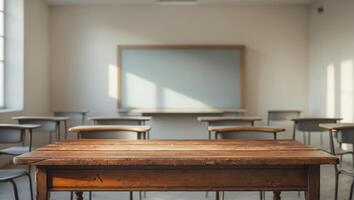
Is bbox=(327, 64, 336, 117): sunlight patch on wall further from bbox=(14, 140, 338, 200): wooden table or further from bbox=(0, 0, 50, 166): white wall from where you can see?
bbox=(0, 0, 50, 166): white wall

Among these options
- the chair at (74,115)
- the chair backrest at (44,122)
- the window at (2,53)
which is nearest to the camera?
the chair backrest at (44,122)

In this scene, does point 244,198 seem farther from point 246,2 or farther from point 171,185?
point 246,2

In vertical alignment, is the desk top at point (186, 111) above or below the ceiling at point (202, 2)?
below

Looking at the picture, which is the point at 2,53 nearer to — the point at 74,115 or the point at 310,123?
the point at 74,115

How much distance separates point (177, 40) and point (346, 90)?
9.87 feet

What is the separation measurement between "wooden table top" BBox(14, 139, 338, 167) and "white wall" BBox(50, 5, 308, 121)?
505 centimetres

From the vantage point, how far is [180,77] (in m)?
6.82

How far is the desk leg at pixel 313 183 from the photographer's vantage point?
5.35 ft

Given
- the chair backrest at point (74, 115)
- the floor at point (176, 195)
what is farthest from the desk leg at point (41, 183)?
the chair backrest at point (74, 115)

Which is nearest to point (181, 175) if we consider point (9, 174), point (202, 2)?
point (9, 174)

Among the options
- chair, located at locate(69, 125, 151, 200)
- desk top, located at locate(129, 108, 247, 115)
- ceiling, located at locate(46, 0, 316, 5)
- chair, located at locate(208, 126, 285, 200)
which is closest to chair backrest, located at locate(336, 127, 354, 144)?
chair, located at locate(208, 126, 285, 200)

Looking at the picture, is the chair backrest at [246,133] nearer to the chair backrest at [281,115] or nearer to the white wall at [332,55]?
the white wall at [332,55]

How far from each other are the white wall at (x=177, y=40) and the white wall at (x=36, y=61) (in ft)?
0.76

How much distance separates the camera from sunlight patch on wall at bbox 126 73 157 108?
22.4 feet
